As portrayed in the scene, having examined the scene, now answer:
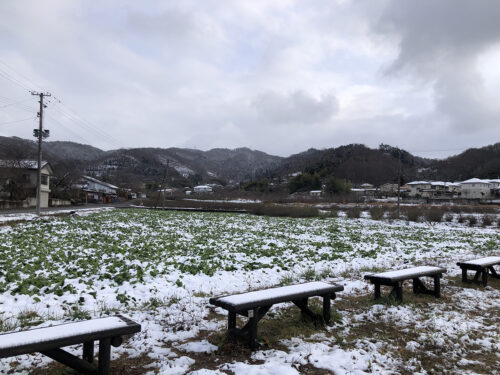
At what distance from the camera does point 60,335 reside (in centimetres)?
337

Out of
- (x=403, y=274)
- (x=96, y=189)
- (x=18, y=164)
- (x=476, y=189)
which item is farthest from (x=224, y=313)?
(x=476, y=189)

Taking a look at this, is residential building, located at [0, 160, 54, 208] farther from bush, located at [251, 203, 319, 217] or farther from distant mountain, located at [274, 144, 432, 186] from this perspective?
distant mountain, located at [274, 144, 432, 186]

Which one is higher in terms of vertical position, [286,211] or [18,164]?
[18,164]

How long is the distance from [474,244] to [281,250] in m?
10.8

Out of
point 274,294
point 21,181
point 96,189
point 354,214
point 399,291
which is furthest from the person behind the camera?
point 96,189

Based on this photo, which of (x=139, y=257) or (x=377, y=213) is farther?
(x=377, y=213)

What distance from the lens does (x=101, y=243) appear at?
13.3 metres

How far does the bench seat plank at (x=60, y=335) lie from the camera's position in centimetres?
309

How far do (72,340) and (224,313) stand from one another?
3248 mm

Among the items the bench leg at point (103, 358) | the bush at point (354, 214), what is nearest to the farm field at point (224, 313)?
the bench leg at point (103, 358)

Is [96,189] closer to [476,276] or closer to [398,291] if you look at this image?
[476,276]

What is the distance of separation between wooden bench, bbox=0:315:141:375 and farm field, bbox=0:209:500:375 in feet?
1.53

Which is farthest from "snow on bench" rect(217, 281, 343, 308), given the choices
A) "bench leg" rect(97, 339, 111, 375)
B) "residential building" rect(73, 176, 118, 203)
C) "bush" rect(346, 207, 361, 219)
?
"residential building" rect(73, 176, 118, 203)

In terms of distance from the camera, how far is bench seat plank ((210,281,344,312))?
177 inches
